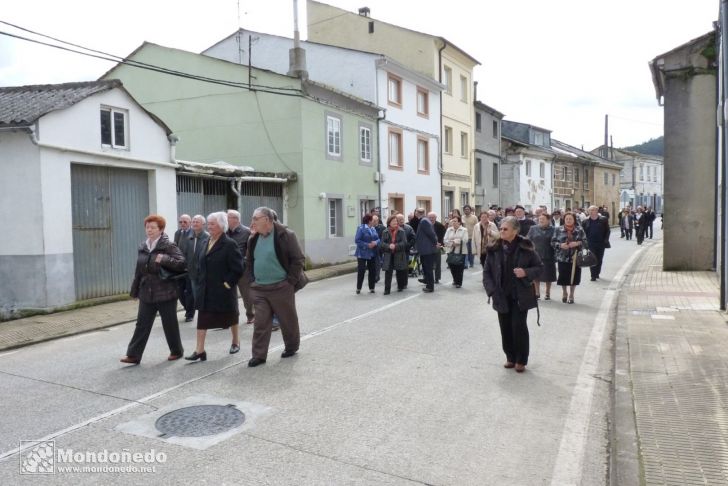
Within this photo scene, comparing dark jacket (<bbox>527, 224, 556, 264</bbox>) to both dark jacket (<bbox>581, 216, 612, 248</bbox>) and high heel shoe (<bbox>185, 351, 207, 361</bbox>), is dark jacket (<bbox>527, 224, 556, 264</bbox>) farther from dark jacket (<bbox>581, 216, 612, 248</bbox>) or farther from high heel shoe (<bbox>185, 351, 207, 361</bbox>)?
high heel shoe (<bbox>185, 351, 207, 361</bbox>)

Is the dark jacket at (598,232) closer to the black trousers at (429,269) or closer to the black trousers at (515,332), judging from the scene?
the black trousers at (429,269)

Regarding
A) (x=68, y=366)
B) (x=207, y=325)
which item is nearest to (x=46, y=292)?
(x=68, y=366)

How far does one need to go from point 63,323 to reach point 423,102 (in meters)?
21.3

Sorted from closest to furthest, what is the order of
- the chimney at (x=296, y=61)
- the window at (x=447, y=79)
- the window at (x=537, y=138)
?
the chimney at (x=296, y=61) < the window at (x=447, y=79) < the window at (x=537, y=138)

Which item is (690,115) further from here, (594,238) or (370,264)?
(370,264)

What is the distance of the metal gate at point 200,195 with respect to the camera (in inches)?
590

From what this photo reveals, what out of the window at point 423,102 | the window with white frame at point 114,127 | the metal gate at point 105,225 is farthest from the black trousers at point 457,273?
the window at point 423,102

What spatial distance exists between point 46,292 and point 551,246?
9.30m

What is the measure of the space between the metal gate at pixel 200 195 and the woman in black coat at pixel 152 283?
8.21 meters

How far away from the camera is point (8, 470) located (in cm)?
410

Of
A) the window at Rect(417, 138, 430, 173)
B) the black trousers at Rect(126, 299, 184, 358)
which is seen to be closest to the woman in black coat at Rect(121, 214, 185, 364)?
the black trousers at Rect(126, 299, 184, 358)

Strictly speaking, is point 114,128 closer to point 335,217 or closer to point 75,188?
point 75,188

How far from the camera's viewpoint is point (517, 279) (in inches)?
258

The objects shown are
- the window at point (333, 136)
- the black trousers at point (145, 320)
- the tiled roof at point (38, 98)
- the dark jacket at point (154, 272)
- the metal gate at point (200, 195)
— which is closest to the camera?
the dark jacket at point (154, 272)
